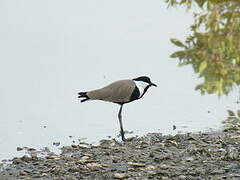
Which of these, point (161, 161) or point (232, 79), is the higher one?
point (232, 79)

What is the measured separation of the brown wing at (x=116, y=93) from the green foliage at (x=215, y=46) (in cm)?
247

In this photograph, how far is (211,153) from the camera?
10.3 m

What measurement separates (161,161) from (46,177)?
2.04m

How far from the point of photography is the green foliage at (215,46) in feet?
41.7

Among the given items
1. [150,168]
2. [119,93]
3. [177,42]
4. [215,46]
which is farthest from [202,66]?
[150,168]

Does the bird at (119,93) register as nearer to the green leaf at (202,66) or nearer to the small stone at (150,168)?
the small stone at (150,168)

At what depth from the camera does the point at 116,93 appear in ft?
38.5

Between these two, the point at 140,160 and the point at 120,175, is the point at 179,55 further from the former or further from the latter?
the point at 120,175

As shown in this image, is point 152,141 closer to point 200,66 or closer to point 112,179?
point 112,179

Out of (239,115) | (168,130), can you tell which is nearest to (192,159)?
(168,130)

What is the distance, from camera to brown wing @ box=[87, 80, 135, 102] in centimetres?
1173

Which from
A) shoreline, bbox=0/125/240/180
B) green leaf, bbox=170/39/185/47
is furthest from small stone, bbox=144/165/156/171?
green leaf, bbox=170/39/185/47

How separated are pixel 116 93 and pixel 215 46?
4696 mm

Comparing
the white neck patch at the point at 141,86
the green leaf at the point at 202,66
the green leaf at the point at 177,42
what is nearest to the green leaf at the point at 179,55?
the green leaf at the point at 177,42
